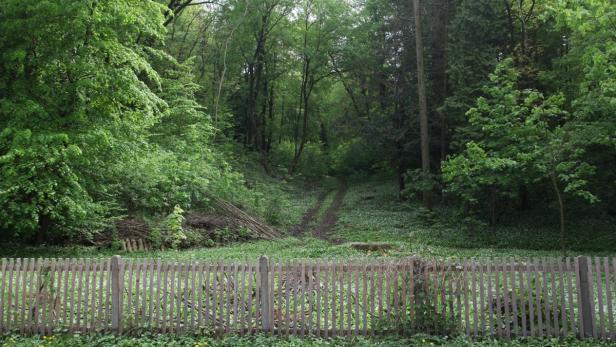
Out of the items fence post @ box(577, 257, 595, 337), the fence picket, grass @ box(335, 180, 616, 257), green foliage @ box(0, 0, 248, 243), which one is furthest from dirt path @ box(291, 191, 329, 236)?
fence post @ box(577, 257, 595, 337)

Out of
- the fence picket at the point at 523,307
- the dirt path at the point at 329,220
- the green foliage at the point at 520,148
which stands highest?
the green foliage at the point at 520,148

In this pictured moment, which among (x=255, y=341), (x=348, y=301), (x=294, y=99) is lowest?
(x=255, y=341)

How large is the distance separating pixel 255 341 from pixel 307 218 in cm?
2147

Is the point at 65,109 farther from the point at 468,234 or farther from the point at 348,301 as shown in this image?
the point at 468,234

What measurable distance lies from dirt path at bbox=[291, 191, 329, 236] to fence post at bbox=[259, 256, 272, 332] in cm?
1541

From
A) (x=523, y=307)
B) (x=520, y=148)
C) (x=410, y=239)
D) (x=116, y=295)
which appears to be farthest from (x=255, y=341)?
(x=520, y=148)

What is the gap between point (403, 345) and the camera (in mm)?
7422

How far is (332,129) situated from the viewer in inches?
1518

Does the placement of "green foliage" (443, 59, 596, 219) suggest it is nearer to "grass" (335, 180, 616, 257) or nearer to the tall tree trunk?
"grass" (335, 180, 616, 257)

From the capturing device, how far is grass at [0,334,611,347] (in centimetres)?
748

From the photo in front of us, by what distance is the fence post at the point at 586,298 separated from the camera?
7688 millimetres

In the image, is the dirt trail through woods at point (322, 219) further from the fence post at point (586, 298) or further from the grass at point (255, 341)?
the fence post at point (586, 298)

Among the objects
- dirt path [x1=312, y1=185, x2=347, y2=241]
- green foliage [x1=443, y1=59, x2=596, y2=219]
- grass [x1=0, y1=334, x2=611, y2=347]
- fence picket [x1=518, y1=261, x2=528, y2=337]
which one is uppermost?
green foliage [x1=443, y1=59, x2=596, y2=219]

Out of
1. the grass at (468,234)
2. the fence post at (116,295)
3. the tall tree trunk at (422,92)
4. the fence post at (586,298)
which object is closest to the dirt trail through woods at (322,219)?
the grass at (468,234)
